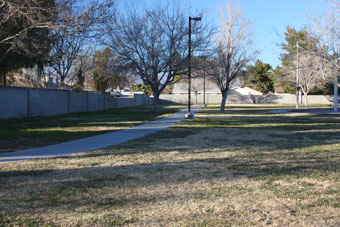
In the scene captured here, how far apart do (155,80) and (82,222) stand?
1058 inches

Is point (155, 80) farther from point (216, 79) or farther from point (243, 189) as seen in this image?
point (243, 189)

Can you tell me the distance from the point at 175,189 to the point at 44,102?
22.9 m

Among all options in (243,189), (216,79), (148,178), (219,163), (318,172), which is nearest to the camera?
(243,189)

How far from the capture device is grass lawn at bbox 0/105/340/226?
4695 millimetres

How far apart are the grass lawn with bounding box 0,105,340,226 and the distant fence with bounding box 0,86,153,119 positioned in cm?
1420

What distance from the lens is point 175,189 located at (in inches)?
Result: 240

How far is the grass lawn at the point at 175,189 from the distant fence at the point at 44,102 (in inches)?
559

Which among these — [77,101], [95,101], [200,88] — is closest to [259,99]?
[200,88]

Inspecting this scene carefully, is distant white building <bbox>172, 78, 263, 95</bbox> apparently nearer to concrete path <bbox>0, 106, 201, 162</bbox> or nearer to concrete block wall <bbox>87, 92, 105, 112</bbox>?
concrete block wall <bbox>87, 92, 105, 112</bbox>

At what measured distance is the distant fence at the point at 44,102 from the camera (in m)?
22.3

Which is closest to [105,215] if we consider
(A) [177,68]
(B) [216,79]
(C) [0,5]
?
(C) [0,5]

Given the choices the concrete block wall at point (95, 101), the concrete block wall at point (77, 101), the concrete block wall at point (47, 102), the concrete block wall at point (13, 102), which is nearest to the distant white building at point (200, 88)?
the concrete block wall at point (95, 101)

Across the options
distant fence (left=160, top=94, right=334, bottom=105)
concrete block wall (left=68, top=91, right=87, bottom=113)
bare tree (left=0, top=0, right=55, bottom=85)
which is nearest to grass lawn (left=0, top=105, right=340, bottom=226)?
bare tree (left=0, top=0, right=55, bottom=85)

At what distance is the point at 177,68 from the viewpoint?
30.3 meters
